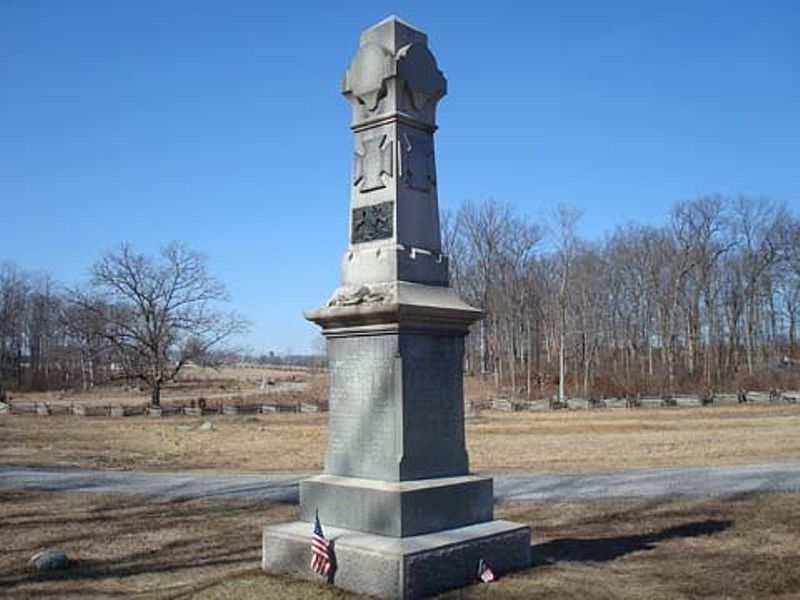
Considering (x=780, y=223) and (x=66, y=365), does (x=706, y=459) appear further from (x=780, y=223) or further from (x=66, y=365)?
(x=66, y=365)

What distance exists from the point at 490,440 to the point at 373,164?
18.9m

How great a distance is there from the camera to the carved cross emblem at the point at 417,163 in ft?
26.3

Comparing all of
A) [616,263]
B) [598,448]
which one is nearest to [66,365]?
[616,263]

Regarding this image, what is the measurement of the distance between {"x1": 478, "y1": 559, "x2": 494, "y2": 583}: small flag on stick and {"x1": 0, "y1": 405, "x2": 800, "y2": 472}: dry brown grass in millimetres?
11328

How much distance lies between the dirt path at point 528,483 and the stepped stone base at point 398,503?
584 centimetres

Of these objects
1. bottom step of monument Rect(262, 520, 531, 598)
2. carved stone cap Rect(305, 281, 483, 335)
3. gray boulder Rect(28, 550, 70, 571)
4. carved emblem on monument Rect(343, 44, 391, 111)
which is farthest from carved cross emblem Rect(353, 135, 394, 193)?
gray boulder Rect(28, 550, 70, 571)

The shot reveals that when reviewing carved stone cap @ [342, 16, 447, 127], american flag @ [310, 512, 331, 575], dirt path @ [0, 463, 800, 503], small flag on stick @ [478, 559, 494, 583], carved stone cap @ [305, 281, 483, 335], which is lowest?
dirt path @ [0, 463, 800, 503]

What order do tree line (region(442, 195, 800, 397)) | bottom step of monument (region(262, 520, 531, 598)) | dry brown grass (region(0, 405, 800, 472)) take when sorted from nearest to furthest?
bottom step of monument (region(262, 520, 531, 598))
dry brown grass (region(0, 405, 800, 472))
tree line (region(442, 195, 800, 397))

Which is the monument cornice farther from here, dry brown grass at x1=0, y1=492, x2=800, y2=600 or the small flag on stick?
dry brown grass at x1=0, y1=492, x2=800, y2=600

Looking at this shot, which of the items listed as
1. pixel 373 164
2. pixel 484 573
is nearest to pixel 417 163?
pixel 373 164

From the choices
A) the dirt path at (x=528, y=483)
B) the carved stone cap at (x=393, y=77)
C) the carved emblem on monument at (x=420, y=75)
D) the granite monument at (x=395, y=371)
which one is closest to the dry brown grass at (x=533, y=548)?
the granite monument at (x=395, y=371)

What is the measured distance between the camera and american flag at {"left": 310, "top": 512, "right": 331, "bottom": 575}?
22.9 ft

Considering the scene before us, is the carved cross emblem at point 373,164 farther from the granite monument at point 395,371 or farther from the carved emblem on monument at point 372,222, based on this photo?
the carved emblem on monument at point 372,222

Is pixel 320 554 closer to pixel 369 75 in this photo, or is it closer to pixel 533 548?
pixel 533 548
